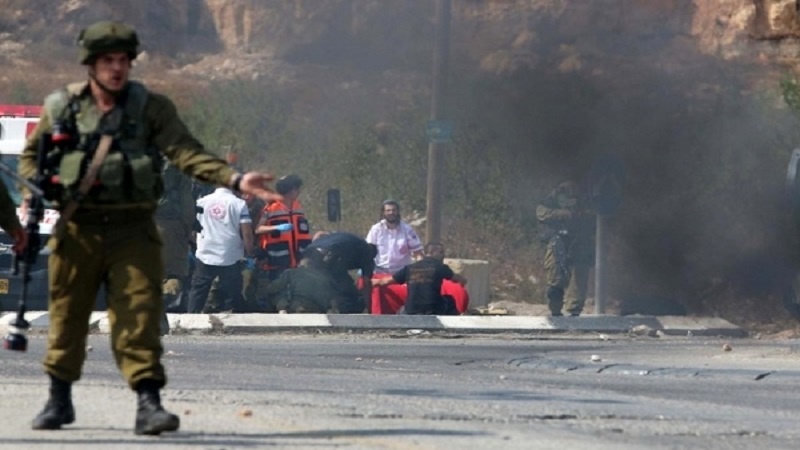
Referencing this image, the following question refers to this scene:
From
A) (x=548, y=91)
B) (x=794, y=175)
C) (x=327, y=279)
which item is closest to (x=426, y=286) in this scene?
(x=327, y=279)

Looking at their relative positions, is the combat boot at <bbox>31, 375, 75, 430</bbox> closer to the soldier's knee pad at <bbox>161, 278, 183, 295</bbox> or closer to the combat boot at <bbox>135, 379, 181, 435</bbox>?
the combat boot at <bbox>135, 379, 181, 435</bbox>

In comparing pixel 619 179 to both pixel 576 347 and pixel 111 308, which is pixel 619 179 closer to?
pixel 576 347

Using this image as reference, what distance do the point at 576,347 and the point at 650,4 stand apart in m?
32.4

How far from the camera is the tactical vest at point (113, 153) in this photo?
7680 mm

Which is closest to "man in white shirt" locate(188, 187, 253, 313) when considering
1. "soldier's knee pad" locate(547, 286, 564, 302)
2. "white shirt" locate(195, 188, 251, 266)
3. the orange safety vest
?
"white shirt" locate(195, 188, 251, 266)

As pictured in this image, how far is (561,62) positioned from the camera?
38531mm

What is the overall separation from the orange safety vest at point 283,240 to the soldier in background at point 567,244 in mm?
2655

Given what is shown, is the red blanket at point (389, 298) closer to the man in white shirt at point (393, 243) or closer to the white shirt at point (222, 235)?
the man in white shirt at point (393, 243)

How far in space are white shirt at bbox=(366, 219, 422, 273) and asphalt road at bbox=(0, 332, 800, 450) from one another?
4148 millimetres

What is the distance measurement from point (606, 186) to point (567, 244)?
996 mm

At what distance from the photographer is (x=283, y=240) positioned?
65.2ft

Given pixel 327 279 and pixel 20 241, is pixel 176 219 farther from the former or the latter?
pixel 20 241

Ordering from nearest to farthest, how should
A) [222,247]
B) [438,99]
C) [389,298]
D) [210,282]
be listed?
[222,247], [210,282], [389,298], [438,99]

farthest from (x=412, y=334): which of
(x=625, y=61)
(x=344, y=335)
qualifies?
(x=625, y=61)
